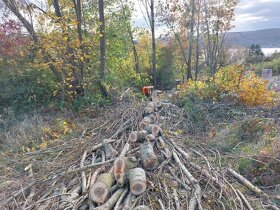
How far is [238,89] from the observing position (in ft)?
28.3

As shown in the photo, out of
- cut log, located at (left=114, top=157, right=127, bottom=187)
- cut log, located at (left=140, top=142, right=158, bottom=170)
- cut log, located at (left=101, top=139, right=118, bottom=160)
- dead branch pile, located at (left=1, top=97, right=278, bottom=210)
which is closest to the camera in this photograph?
dead branch pile, located at (left=1, top=97, right=278, bottom=210)

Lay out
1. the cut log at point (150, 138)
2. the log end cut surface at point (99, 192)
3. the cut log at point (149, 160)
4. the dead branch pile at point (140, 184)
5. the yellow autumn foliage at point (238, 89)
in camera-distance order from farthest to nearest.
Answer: the yellow autumn foliage at point (238, 89) < the cut log at point (150, 138) < the cut log at point (149, 160) < the dead branch pile at point (140, 184) < the log end cut surface at point (99, 192)

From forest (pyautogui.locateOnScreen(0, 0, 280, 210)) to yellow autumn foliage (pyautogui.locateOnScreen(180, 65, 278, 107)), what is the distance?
1.2 inches

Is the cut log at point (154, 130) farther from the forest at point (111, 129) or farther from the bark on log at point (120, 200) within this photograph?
the bark on log at point (120, 200)

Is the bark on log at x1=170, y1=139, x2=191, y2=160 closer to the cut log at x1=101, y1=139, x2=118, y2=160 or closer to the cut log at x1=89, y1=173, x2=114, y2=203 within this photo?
the cut log at x1=101, y1=139, x2=118, y2=160

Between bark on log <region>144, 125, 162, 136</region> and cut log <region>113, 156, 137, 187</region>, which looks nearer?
cut log <region>113, 156, 137, 187</region>

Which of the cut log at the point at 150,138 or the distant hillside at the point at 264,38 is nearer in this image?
the cut log at the point at 150,138

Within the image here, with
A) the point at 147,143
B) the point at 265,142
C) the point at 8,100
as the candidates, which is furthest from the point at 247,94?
the point at 8,100

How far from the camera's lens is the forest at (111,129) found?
3756 millimetres

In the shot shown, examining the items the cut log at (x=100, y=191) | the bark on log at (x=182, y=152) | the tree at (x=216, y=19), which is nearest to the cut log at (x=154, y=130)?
the bark on log at (x=182, y=152)

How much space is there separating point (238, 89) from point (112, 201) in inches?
250

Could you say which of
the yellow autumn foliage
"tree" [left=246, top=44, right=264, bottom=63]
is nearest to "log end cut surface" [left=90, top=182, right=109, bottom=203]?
the yellow autumn foliage

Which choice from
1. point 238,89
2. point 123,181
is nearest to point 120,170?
point 123,181

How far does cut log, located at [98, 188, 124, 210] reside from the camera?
10.7 feet
